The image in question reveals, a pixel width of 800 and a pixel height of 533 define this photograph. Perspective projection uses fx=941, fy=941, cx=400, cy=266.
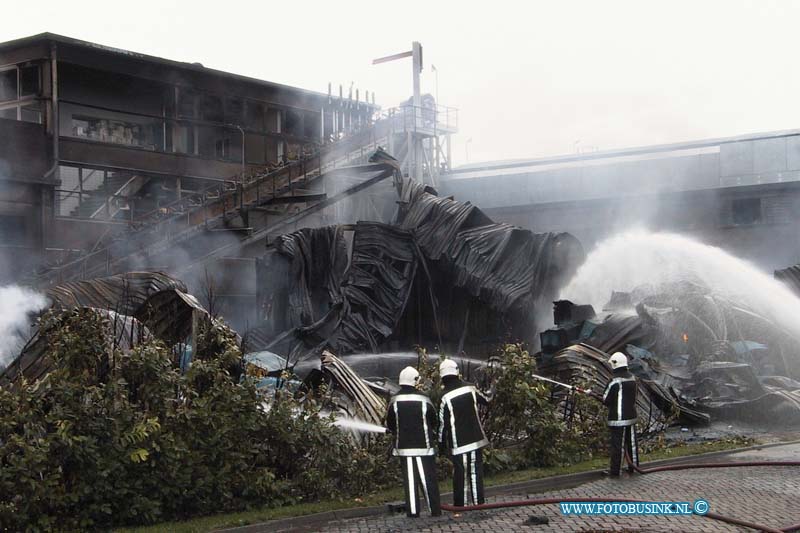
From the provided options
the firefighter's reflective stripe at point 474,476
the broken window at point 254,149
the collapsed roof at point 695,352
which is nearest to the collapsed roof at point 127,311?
the firefighter's reflective stripe at point 474,476

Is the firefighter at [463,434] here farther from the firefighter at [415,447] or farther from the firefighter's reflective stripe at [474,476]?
the firefighter at [415,447]

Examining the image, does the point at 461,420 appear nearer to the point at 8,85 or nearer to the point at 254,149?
the point at 8,85

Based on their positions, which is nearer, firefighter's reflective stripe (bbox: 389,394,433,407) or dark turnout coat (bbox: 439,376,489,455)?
firefighter's reflective stripe (bbox: 389,394,433,407)

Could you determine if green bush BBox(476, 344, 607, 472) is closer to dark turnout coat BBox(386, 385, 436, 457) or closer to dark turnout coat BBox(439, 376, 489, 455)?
dark turnout coat BBox(439, 376, 489, 455)

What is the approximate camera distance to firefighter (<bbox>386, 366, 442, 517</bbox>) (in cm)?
987

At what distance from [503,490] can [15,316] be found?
11.1 m

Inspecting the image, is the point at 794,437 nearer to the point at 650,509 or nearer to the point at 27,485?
the point at 650,509

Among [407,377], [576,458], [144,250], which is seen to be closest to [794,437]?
[576,458]

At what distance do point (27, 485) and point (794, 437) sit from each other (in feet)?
41.9

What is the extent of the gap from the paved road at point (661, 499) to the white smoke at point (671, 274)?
1152cm

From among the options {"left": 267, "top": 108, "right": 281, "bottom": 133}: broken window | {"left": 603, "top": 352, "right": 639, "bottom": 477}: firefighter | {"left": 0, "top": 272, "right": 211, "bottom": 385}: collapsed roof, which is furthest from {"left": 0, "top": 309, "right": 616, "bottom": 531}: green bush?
{"left": 267, "top": 108, "right": 281, "bottom": 133}: broken window

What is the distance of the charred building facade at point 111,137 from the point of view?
33.2 m

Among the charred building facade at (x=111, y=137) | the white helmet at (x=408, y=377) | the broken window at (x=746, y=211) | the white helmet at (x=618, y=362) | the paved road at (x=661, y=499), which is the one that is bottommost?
the paved road at (x=661, y=499)

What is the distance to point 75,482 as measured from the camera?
30.3ft
